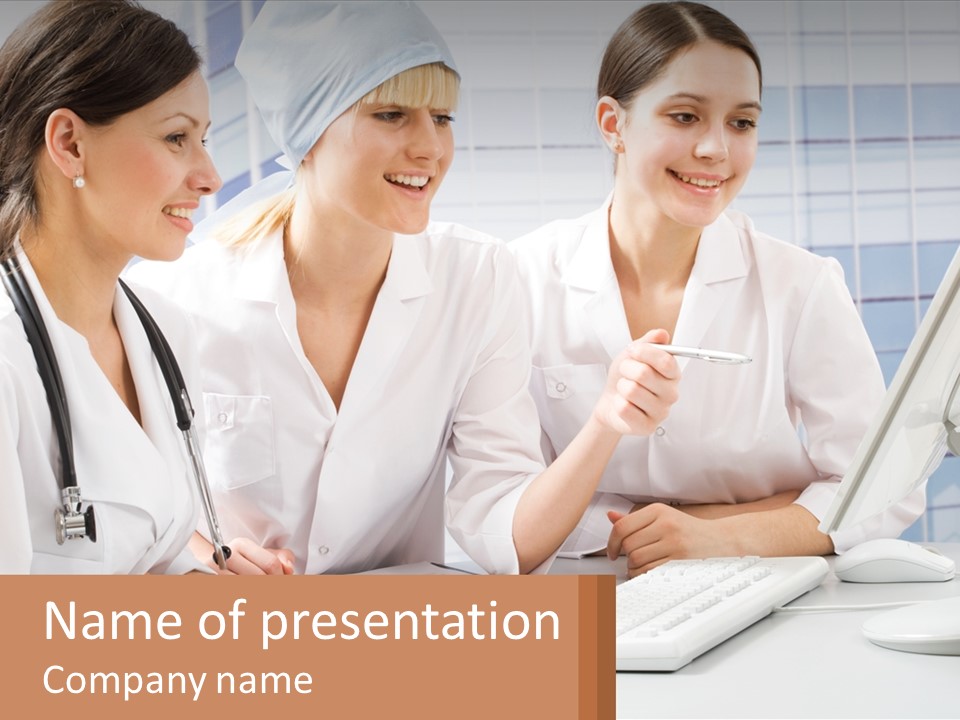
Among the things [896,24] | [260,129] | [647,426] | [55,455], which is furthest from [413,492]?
[896,24]

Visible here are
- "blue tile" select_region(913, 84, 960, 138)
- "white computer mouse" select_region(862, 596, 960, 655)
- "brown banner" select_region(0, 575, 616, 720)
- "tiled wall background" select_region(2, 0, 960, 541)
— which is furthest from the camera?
"blue tile" select_region(913, 84, 960, 138)

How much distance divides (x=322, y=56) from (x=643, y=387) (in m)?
0.65

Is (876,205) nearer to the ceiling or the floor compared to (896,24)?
nearer to the floor

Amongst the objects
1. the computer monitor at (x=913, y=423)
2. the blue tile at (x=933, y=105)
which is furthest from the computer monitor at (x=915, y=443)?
the blue tile at (x=933, y=105)

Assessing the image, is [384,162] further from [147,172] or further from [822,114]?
[822,114]

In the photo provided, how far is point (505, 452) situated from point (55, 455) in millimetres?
633

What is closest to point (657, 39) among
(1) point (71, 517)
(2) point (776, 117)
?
(2) point (776, 117)

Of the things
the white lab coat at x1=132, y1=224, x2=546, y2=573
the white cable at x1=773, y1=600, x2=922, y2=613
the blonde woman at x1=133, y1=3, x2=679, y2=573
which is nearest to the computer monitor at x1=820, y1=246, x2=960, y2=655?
the white cable at x1=773, y1=600, x2=922, y2=613

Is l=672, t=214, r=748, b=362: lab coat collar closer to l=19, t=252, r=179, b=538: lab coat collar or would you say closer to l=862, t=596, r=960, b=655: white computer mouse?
l=862, t=596, r=960, b=655: white computer mouse

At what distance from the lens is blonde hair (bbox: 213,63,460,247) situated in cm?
144

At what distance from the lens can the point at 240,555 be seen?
4.53 ft

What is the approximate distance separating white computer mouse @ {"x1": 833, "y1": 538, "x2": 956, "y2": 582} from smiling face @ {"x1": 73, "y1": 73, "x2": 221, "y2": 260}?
92 cm

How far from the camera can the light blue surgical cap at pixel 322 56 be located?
1432 mm

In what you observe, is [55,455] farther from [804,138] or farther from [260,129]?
[804,138]
